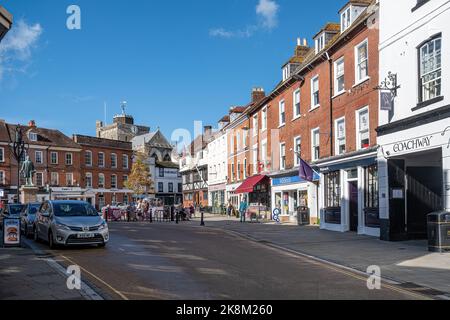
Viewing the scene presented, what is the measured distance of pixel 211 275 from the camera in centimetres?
1025

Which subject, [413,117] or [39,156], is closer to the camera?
[413,117]

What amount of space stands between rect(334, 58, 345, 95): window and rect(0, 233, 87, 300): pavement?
52.6 feet

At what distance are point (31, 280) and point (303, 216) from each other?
65.8 feet

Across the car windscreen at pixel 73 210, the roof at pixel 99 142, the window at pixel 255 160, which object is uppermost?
the roof at pixel 99 142

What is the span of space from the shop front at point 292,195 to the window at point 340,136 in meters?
2.45

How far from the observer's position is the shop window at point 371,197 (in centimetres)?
1967

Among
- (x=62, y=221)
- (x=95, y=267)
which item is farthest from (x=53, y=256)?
(x=95, y=267)

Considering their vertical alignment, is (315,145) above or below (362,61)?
below

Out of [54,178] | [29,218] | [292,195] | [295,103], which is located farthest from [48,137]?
[29,218]

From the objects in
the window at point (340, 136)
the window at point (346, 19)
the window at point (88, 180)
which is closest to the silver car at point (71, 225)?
the window at point (340, 136)

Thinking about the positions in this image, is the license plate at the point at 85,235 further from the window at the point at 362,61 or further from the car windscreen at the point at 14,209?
the car windscreen at the point at 14,209

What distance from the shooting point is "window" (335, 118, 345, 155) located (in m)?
23.3

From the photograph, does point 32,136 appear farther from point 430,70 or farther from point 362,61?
point 430,70
